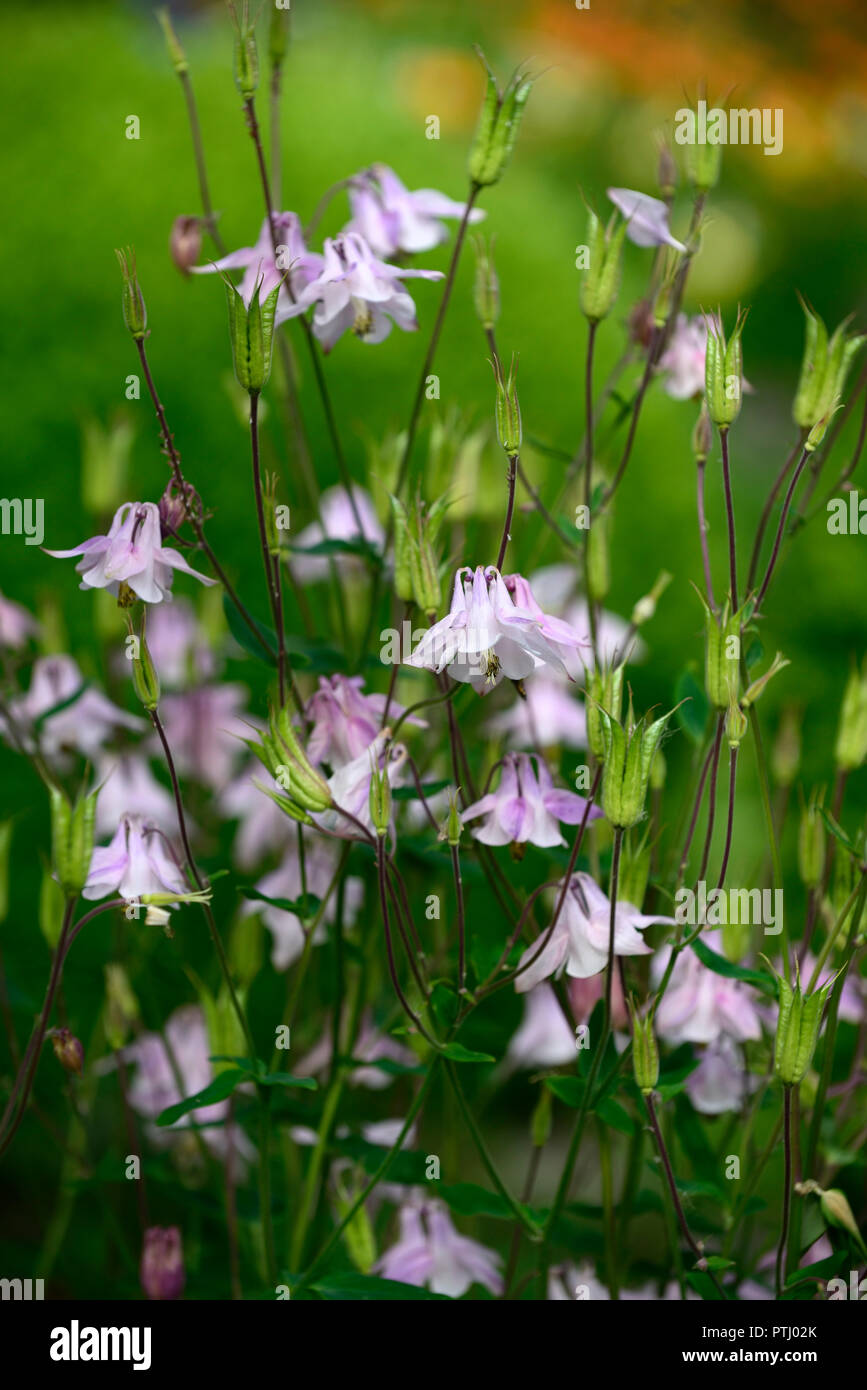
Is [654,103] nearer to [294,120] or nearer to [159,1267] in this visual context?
[294,120]

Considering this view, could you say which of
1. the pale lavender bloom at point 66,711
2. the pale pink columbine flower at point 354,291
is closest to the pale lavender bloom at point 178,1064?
the pale lavender bloom at point 66,711

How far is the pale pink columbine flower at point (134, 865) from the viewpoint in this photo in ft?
1.76

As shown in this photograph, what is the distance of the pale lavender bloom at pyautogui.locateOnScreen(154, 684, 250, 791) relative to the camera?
846 millimetres

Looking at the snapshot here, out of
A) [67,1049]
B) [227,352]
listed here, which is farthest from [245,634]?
[227,352]

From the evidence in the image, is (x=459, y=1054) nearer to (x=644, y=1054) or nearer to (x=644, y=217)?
(x=644, y=1054)

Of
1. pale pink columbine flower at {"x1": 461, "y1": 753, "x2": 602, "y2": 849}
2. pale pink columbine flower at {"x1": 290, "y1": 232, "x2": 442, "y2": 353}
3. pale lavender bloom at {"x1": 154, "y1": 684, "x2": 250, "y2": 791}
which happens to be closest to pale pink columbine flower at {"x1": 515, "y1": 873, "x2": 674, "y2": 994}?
pale pink columbine flower at {"x1": 461, "y1": 753, "x2": 602, "y2": 849}

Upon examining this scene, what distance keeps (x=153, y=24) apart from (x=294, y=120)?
1.93 feet

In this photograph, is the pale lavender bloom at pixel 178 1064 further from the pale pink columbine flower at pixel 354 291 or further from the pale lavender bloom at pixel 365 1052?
the pale pink columbine flower at pixel 354 291

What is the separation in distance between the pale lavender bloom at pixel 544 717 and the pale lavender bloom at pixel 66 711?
0.20 meters

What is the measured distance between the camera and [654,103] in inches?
102

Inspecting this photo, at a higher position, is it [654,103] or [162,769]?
[654,103]

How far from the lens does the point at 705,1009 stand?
23.7 inches

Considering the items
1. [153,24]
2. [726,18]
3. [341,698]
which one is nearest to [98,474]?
[341,698]

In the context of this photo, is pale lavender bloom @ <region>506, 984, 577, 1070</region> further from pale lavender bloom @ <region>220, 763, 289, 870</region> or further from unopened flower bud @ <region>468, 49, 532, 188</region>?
unopened flower bud @ <region>468, 49, 532, 188</region>
